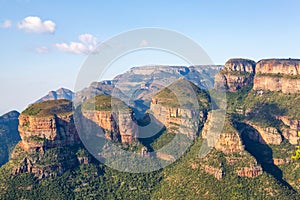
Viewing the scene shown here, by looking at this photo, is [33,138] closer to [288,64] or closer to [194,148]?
[194,148]

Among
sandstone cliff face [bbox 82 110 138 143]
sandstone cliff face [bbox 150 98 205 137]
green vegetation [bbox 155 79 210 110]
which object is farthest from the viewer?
green vegetation [bbox 155 79 210 110]

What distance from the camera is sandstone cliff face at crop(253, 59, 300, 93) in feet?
596

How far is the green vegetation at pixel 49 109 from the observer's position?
143875mm

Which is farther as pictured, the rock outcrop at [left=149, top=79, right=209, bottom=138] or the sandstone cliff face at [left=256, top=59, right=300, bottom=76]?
the sandstone cliff face at [left=256, top=59, right=300, bottom=76]

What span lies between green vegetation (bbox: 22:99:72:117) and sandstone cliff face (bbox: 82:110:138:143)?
29.6 ft

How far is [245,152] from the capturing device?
460ft

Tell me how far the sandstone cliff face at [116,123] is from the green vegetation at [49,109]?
903 cm

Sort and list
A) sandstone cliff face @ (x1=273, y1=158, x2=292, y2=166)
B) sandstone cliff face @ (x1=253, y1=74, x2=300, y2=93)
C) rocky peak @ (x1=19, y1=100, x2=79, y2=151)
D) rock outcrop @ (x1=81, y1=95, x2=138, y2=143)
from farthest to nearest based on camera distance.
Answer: sandstone cliff face @ (x1=253, y1=74, x2=300, y2=93)
rock outcrop @ (x1=81, y1=95, x2=138, y2=143)
sandstone cliff face @ (x1=273, y1=158, x2=292, y2=166)
rocky peak @ (x1=19, y1=100, x2=79, y2=151)

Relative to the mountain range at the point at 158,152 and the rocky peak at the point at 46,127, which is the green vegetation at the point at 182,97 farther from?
the rocky peak at the point at 46,127

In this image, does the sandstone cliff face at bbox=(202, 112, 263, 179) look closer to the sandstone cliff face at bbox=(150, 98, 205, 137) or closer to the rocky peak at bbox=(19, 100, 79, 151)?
the sandstone cliff face at bbox=(150, 98, 205, 137)

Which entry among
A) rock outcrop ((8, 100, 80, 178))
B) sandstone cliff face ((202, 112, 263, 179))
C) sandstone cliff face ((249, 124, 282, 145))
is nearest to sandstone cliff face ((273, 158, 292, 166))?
sandstone cliff face ((249, 124, 282, 145))

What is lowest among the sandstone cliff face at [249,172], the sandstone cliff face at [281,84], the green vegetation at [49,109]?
the sandstone cliff face at [249,172]

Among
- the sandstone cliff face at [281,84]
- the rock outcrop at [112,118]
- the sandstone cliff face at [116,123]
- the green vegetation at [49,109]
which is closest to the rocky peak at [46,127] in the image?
the green vegetation at [49,109]

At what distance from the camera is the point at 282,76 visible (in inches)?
7426
